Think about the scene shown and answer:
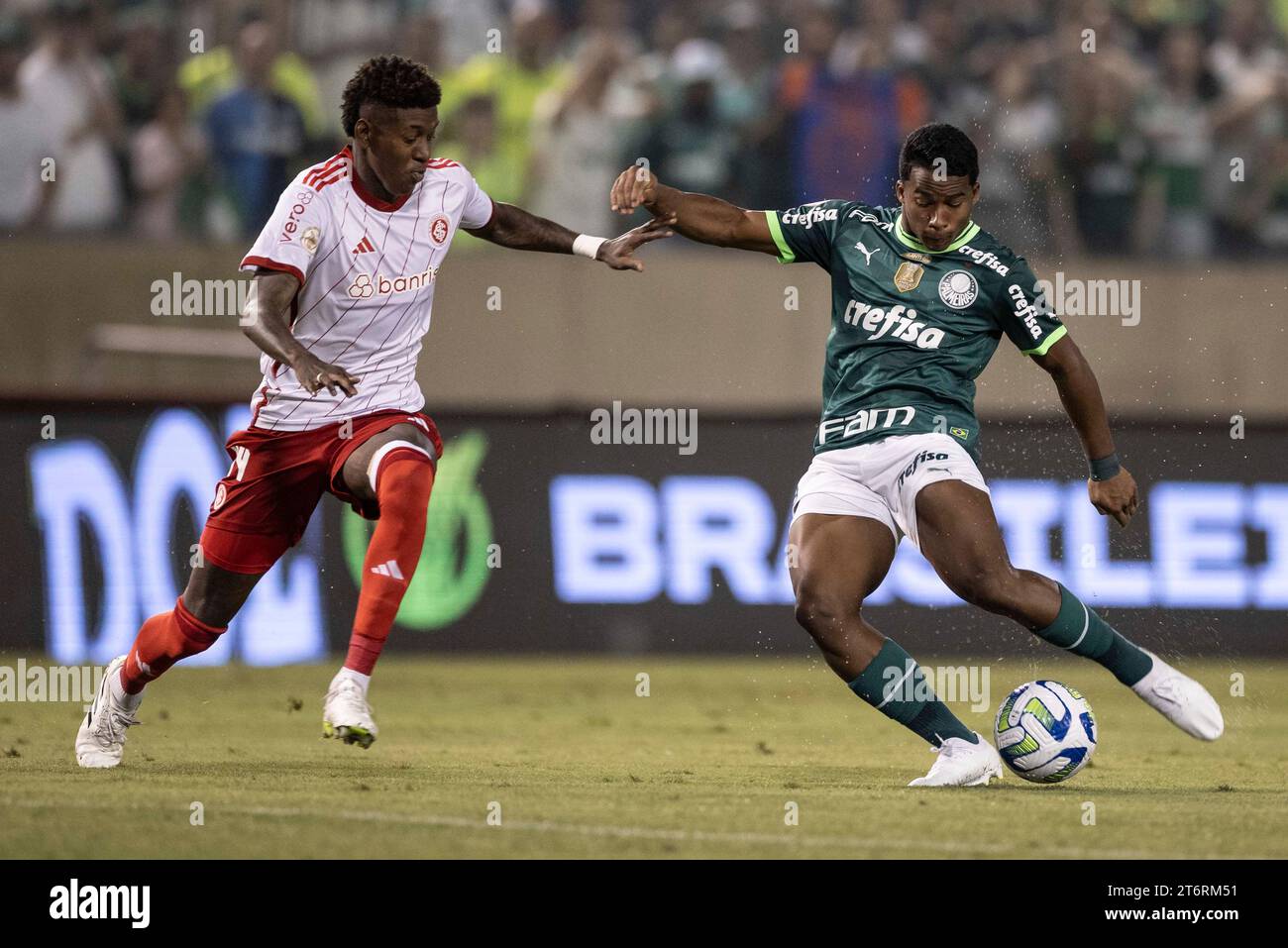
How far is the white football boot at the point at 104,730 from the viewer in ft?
23.5

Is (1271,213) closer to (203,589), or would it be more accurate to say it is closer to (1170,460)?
(1170,460)

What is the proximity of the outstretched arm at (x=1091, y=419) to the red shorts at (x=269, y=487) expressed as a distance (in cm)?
225

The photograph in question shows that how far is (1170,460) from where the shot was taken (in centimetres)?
1183

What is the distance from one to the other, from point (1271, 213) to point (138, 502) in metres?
8.43

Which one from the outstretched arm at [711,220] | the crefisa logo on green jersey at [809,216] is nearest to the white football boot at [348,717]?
the outstretched arm at [711,220]

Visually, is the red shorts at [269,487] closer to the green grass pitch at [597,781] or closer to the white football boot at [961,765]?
the green grass pitch at [597,781]

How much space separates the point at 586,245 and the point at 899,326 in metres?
1.21

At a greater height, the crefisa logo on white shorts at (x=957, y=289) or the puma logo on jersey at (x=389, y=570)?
the crefisa logo on white shorts at (x=957, y=289)

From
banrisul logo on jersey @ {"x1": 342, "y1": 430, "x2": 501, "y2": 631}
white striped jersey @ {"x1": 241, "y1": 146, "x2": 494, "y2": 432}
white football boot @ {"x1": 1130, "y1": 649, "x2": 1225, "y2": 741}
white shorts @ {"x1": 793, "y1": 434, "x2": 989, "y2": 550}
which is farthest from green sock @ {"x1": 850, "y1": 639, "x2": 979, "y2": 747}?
banrisul logo on jersey @ {"x1": 342, "y1": 430, "x2": 501, "y2": 631}

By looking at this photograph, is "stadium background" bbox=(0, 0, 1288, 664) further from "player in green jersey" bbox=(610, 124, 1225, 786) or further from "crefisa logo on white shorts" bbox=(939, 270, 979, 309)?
"crefisa logo on white shorts" bbox=(939, 270, 979, 309)

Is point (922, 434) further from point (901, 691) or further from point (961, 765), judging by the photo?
point (961, 765)

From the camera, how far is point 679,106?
45.6 feet

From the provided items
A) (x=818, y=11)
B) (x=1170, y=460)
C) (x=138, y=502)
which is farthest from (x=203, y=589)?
(x=818, y=11)

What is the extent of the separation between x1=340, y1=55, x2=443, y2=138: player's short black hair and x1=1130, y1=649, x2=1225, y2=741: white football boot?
3191mm
